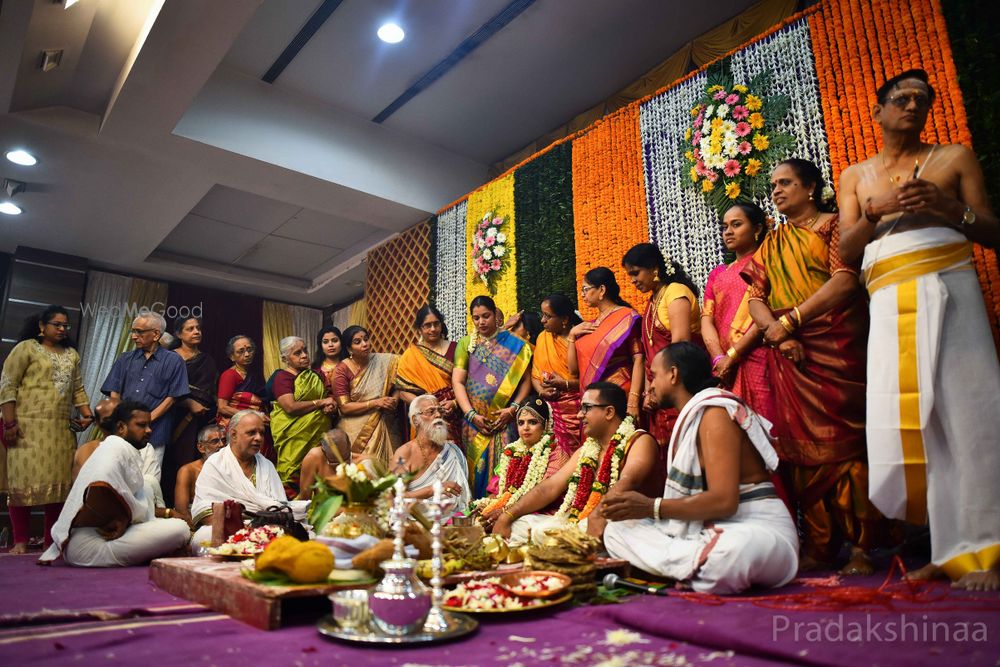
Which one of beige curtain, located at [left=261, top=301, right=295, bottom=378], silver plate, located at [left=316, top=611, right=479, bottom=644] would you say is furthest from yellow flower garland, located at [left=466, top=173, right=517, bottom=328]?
beige curtain, located at [left=261, top=301, right=295, bottom=378]

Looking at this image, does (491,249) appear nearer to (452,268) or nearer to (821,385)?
(452,268)

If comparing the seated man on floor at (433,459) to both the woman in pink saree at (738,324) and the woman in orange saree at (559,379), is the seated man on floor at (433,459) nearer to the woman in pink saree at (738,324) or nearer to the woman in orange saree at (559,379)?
the woman in orange saree at (559,379)

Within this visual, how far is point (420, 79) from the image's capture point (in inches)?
255

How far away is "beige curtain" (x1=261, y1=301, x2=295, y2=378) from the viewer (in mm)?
11086

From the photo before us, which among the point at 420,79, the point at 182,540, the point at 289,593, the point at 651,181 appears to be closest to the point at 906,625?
the point at 289,593

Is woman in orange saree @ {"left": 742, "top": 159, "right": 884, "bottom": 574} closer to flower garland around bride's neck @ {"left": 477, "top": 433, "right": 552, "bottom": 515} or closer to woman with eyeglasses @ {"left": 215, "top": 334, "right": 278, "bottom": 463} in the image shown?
flower garland around bride's neck @ {"left": 477, "top": 433, "right": 552, "bottom": 515}

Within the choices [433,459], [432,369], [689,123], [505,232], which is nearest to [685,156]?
[689,123]

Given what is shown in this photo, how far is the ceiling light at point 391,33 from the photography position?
18.6 ft

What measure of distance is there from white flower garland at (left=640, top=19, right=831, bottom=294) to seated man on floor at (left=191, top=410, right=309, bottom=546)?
10.4 feet

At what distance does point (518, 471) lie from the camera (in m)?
4.34

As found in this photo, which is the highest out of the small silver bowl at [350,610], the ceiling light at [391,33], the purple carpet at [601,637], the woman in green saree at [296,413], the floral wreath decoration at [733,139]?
the ceiling light at [391,33]

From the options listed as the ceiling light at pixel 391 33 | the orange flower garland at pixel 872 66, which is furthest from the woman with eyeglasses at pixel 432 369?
the orange flower garland at pixel 872 66

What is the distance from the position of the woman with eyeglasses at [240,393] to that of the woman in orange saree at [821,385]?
4.66m

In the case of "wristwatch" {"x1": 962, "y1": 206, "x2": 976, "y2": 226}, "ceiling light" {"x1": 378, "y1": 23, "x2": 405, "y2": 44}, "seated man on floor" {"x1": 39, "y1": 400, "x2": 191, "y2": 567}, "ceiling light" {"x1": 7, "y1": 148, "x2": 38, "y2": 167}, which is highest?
"ceiling light" {"x1": 378, "y1": 23, "x2": 405, "y2": 44}
